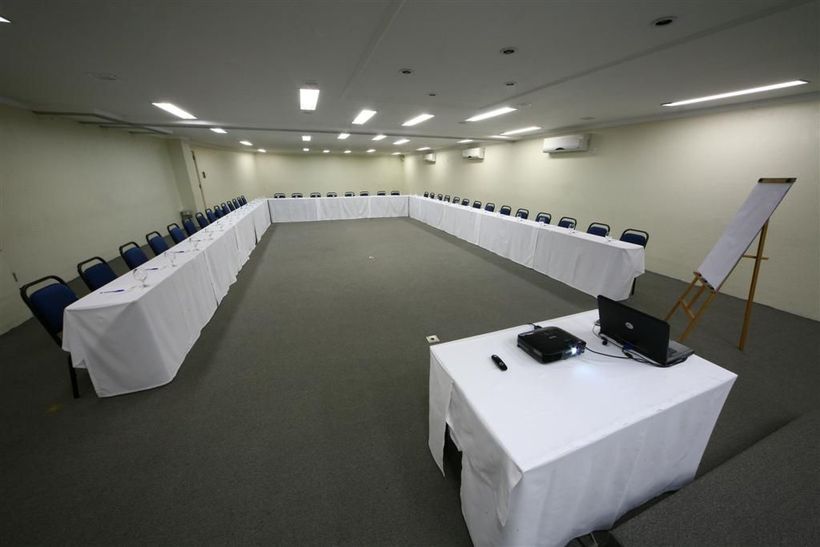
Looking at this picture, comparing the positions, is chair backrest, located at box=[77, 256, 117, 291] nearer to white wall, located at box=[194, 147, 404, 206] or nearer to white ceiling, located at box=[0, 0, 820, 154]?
white ceiling, located at box=[0, 0, 820, 154]

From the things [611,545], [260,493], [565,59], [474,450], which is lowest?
[260,493]

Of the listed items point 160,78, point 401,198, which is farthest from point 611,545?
point 401,198

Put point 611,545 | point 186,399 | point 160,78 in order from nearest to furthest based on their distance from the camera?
1. point 611,545
2. point 186,399
3. point 160,78

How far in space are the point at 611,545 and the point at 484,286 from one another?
11.3 ft

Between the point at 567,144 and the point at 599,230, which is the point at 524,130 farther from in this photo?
the point at 599,230

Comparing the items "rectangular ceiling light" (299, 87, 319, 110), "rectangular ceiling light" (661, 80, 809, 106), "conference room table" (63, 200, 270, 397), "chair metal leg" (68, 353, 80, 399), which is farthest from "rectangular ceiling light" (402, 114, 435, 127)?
"chair metal leg" (68, 353, 80, 399)

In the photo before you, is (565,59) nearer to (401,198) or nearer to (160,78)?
(160,78)

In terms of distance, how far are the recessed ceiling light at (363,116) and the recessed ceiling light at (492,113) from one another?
1831mm

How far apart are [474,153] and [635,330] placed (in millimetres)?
9236

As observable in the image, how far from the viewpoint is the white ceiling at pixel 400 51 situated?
1794mm

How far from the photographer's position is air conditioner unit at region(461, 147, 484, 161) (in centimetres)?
955

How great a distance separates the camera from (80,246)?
493cm

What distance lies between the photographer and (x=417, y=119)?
5629 millimetres

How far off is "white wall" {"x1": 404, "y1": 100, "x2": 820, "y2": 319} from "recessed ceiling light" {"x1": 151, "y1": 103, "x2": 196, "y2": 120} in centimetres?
758
